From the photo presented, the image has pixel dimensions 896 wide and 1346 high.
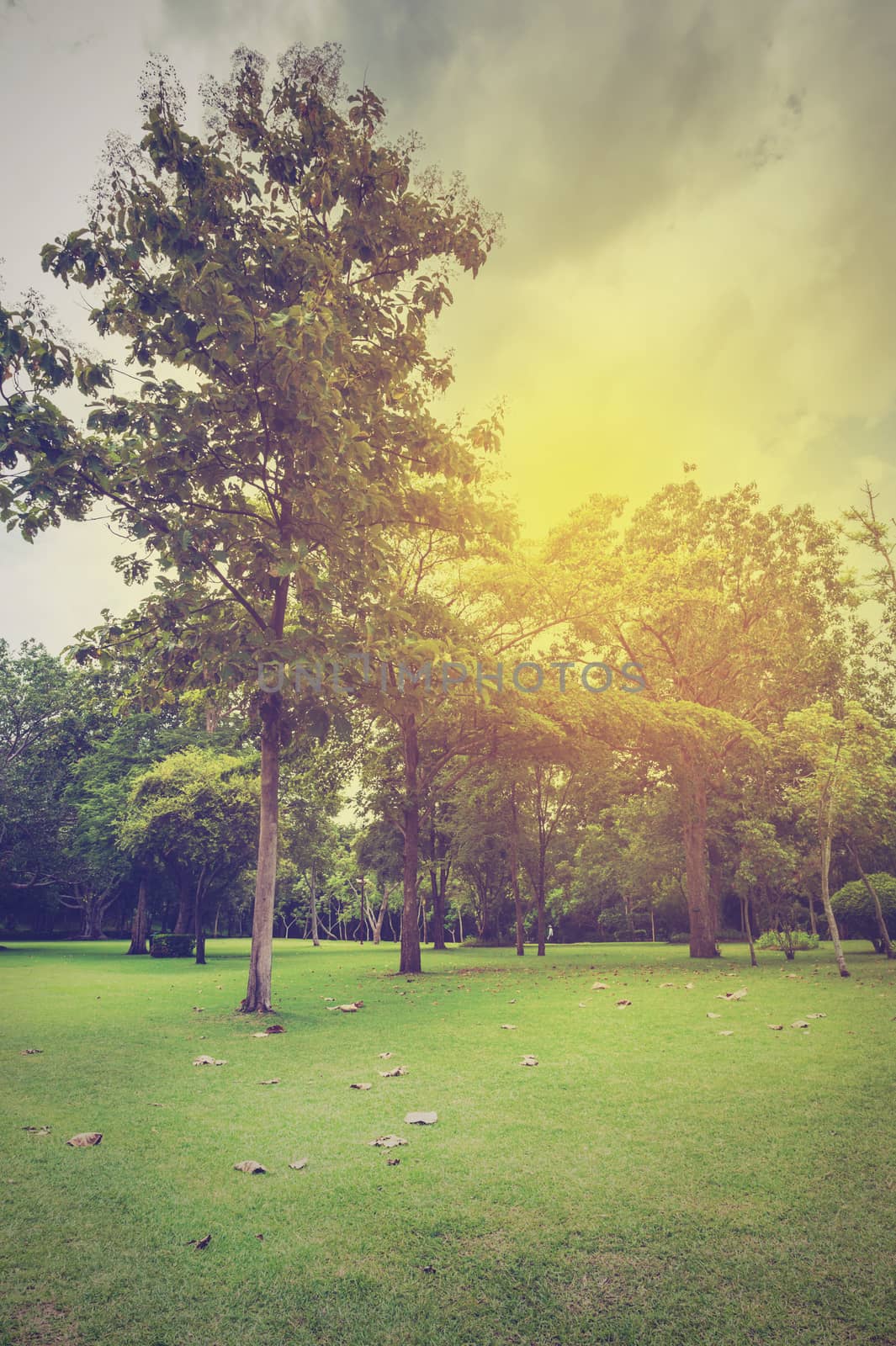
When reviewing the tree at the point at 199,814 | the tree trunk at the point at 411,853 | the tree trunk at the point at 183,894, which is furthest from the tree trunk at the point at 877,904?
the tree trunk at the point at 183,894

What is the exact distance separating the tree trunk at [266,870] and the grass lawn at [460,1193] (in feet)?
8.46

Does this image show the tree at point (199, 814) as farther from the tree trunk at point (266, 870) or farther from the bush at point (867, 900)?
the bush at point (867, 900)

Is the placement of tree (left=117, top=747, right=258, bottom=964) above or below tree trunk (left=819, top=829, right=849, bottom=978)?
above

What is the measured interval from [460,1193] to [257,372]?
28.5 ft

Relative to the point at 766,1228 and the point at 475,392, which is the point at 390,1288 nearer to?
the point at 766,1228

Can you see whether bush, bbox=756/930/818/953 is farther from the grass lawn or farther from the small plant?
the grass lawn

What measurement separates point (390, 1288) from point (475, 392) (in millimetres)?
13192

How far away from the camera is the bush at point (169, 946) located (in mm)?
29969

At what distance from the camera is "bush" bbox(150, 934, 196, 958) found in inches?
1180

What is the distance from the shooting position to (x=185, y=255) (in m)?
9.08

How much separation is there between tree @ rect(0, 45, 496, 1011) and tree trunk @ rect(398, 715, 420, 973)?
25.3ft

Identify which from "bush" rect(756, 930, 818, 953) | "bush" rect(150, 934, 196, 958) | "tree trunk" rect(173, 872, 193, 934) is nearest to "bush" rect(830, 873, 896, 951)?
"bush" rect(756, 930, 818, 953)

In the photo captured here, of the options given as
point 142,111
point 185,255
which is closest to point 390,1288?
point 185,255

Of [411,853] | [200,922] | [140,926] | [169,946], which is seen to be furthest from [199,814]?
[140,926]
